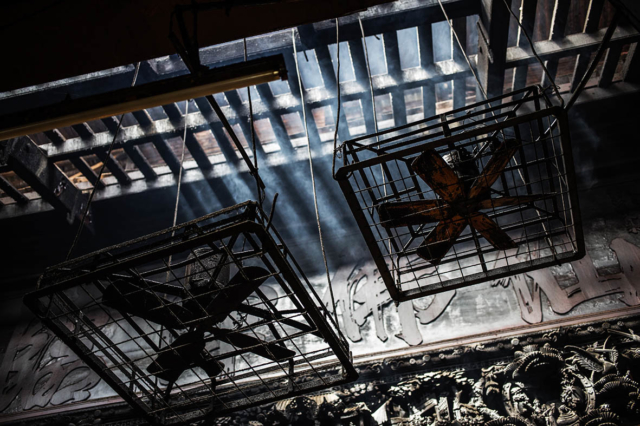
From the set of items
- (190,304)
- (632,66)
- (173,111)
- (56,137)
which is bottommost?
(190,304)

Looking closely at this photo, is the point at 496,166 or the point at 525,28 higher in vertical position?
the point at 525,28

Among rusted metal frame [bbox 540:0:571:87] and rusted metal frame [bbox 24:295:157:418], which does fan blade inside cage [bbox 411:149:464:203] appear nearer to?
rusted metal frame [bbox 24:295:157:418]

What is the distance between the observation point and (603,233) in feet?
18.9

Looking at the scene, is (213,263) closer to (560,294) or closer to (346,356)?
(346,356)

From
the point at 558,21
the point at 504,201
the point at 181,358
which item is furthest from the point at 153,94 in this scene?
the point at 558,21

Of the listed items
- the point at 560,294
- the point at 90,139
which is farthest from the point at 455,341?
the point at 90,139

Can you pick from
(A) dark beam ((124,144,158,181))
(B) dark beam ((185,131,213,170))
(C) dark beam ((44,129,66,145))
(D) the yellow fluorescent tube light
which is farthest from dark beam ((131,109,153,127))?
(D) the yellow fluorescent tube light

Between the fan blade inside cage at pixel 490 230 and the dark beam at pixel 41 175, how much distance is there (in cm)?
565

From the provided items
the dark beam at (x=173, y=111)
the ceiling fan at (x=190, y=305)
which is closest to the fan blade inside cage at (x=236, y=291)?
the ceiling fan at (x=190, y=305)

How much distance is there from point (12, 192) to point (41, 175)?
0.74 metres

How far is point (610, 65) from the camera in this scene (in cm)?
571

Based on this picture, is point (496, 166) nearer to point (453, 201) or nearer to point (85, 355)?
point (453, 201)

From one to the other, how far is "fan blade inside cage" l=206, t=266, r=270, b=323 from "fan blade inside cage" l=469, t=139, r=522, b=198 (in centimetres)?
127

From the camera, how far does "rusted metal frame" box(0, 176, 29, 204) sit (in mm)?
6475
